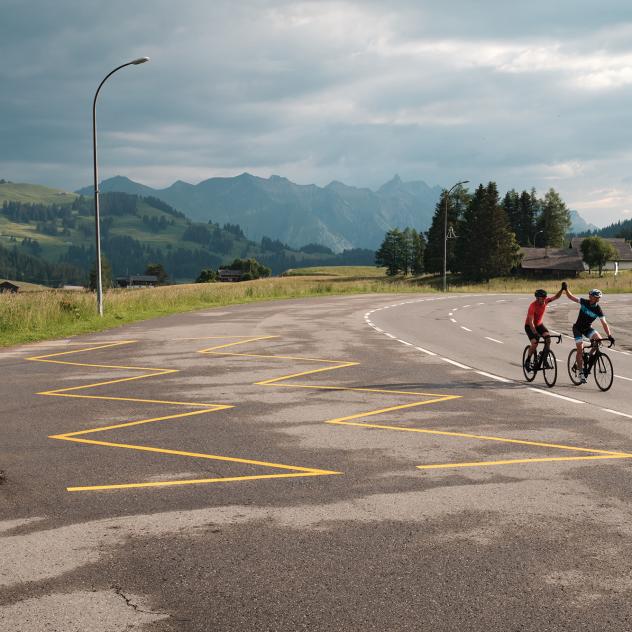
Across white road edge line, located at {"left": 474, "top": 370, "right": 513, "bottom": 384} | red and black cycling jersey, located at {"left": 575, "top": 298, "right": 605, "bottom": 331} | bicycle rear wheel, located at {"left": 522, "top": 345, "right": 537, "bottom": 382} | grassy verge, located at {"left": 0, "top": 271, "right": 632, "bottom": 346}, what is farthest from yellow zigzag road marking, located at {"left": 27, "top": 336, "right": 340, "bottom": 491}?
grassy verge, located at {"left": 0, "top": 271, "right": 632, "bottom": 346}

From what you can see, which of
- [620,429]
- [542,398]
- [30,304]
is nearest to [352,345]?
[542,398]

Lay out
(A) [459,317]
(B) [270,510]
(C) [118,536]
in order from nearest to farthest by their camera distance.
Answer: (C) [118,536] → (B) [270,510] → (A) [459,317]

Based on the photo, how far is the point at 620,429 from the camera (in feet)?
28.8

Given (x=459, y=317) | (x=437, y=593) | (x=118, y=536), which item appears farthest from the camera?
(x=459, y=317)

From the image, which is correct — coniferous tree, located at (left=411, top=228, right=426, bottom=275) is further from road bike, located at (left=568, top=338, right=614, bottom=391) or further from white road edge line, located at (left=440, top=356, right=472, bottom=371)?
road bike, located at (left=568, top=338, right=614, bottom=391)

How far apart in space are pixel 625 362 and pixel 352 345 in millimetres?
6862

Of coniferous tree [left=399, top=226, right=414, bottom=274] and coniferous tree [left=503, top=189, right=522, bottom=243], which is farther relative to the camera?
coniferous tree [left=399, top=226, right=414, bottom=274]

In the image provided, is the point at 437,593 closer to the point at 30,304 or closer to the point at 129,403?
the point at 129,403

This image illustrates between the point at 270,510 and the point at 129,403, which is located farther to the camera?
the point at 129,403

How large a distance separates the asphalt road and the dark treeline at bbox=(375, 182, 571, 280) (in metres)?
60.4

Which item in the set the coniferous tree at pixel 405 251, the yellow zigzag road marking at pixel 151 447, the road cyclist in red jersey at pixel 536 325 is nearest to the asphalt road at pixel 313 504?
the yellow zigzag road marking at pixel 151 447

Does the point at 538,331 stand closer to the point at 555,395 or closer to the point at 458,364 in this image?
the point at 555,395

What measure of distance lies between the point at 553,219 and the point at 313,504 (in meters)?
134

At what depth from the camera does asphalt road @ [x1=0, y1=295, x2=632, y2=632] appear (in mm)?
3992
